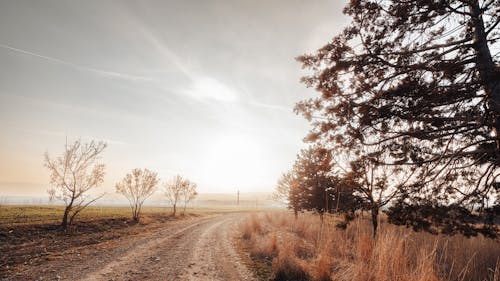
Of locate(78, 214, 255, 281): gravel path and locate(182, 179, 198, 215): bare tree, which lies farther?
locate(182, 179, 198, 215): bare tree

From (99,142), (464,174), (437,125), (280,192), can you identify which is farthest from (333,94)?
(280,192)

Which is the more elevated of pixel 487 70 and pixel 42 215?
pixel 487 70

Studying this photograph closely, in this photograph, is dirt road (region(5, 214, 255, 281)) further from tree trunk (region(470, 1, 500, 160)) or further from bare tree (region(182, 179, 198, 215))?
bare tree (region(182, 179, 198, 215))

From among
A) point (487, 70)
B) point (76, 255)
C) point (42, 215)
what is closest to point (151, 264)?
point (76, 255)

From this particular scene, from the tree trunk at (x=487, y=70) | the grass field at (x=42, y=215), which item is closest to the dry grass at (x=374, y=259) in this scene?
the tree trunk at (x=487, y=70)

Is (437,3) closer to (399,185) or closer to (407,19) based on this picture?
(407,19)

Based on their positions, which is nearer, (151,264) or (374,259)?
(374,259)

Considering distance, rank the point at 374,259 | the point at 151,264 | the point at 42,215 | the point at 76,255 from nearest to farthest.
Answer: the point at 374,259 → the point at 151,264 → the point at 76,255 → the point at 42,215

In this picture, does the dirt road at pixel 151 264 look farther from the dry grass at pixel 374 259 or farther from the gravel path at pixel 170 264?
the dry grass at pixel 374 259

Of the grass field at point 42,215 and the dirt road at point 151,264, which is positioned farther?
the grass field at point 42,215

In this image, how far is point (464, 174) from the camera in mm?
5262

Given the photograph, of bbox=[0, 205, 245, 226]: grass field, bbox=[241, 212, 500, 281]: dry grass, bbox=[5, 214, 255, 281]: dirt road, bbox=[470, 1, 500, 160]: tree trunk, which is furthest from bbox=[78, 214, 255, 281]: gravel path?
bbox=[0, 205, 245, 226]: grass field

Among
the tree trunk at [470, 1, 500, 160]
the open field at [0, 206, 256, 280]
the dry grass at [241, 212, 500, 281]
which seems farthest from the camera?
the open field at [0, 206, 256, 280]

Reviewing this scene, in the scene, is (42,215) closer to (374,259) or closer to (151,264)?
(151,264)
